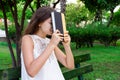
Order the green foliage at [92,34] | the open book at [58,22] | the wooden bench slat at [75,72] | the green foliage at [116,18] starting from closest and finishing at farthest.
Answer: the open book at [58,22], the wooden bench slat at [75,72], the green foliage at [92,34], the green foliage at [116,18]

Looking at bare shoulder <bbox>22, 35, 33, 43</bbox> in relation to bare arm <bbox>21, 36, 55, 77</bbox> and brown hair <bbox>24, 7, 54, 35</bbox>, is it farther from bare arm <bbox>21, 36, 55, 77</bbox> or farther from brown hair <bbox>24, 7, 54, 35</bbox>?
brown hair <bbox>24, 7, 54, 35</bbox>

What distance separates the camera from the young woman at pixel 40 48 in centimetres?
304

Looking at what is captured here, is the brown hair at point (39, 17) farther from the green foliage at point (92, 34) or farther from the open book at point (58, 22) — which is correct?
the green foliage at point (92, 34)

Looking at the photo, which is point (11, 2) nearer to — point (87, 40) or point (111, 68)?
point (111, 68)

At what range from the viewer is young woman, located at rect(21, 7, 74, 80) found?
120 inches

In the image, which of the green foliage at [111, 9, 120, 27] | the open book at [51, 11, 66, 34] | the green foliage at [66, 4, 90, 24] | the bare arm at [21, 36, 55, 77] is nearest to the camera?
the bare arm at [21, 36, 55, 77]

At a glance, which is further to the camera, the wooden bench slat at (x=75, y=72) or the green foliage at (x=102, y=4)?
the green foliage at (x=102, y=4)

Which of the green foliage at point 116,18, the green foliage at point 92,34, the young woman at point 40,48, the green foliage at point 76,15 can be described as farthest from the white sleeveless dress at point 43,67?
the green foliage at point 76,15

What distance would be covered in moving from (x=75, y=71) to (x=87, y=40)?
54.5 feet

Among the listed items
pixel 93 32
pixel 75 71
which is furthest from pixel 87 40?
pixel 75 71

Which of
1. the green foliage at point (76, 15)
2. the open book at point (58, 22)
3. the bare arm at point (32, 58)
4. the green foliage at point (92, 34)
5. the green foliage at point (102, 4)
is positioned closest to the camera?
the bare arm at point (32, 58)

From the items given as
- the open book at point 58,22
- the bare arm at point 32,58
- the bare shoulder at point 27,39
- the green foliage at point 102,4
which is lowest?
the bare arm at point 32,58

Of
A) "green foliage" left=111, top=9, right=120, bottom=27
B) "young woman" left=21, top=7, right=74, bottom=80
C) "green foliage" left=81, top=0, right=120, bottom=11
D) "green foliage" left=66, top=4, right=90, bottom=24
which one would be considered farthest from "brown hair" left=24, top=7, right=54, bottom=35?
"green foliage" left=66, top=4, right=90, bottom=24

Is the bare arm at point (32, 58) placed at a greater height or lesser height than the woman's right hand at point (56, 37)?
lesser
